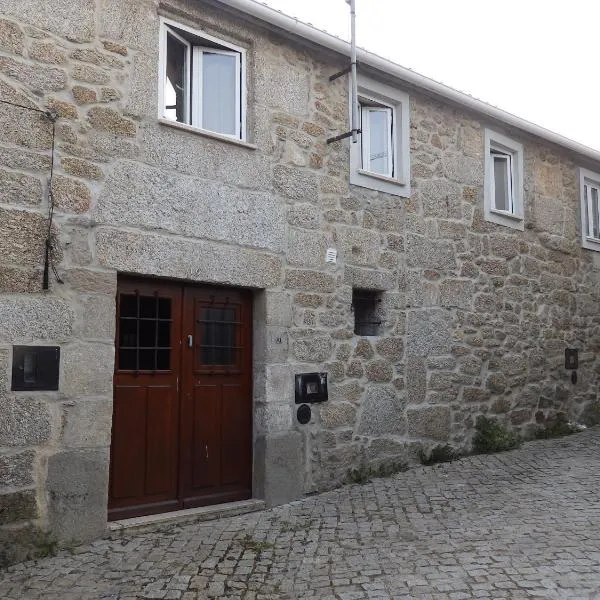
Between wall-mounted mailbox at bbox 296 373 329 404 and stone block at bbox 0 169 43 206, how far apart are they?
2.58 m

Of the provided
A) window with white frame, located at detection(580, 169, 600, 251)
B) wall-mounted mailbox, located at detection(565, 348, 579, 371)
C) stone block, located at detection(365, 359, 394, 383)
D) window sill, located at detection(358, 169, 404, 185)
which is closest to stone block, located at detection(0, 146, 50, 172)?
window sill, located at detection(358, 169, 404, 185)

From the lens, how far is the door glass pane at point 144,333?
4.98m

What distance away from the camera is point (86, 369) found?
15.0 feet

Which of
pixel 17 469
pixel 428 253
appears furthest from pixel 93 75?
pixel 428 253

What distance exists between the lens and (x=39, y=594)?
371 cm

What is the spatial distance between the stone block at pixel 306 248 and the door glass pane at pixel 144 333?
4.06ft

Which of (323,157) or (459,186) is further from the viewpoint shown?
(459,186)

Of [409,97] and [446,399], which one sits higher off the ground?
[409,97]

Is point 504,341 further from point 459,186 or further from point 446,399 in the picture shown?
point 459,186

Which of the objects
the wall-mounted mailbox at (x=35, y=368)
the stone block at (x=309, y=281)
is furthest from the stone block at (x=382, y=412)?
the wall-mounted mailbox at (x=35, y=368)

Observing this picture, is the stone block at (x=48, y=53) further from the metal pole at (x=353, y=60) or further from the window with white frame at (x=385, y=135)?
the window with white frame at (x=385, y=135)

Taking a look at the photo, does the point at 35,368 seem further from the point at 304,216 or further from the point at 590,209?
the point at 590,209

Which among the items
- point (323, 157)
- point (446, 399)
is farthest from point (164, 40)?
point (446, 399)

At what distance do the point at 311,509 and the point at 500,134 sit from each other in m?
5.22
